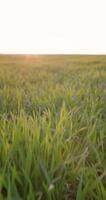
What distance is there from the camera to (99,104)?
2.82 metres

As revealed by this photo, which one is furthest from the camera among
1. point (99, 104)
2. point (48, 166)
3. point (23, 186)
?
point (99, 104)

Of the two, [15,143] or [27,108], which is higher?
[15,143]

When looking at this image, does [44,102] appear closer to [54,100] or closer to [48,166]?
[54,100]

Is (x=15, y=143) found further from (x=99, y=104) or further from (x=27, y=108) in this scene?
(x=27, y=108)

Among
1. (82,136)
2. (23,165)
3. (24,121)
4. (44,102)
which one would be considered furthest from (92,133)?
(44,102)

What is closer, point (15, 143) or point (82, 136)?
point (15, 143)

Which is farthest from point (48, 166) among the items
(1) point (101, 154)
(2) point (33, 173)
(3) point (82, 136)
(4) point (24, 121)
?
(3) point (82, 136)

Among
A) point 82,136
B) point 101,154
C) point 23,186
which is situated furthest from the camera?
point 82,136

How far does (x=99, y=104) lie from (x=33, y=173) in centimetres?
154

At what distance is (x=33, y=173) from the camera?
137 centimetres

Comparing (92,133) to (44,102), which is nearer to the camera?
(92,133)

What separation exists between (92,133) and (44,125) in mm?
256

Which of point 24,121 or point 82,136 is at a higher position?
point 24,121

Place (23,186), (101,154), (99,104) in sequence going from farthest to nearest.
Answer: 1. (99,104)
2. (101,154)
3. (23,186)
